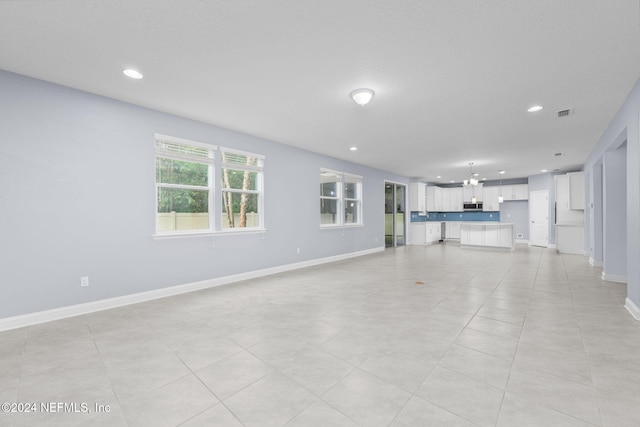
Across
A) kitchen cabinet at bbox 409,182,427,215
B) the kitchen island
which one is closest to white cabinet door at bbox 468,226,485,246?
the kitchen island

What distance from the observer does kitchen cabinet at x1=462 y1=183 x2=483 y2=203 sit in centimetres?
1200

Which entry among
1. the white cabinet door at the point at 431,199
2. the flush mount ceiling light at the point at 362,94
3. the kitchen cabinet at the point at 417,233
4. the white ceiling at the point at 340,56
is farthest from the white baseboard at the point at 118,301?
the white cabinet door at the point at 431,199

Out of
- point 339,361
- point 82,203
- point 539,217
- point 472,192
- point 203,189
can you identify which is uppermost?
point 472,192

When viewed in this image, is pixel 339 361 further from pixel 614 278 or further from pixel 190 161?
pixel 614 278

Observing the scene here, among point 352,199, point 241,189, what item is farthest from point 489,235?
point 241,189

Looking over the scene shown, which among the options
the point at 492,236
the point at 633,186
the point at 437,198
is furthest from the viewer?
the point at 437,198

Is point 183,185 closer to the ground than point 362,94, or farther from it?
closer to the ground

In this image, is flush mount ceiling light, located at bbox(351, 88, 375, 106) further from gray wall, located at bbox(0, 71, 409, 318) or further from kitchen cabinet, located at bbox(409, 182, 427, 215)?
kitchen cabinet, located at bbox(409, 182, 427, 215)

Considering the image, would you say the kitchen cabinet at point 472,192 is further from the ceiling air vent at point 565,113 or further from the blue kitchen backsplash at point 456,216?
the ceiling air vent at point 565,113

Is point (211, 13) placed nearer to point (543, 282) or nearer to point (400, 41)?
point (400, 41)

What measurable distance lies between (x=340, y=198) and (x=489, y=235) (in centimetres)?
564

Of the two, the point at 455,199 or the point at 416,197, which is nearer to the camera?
the point at 416,197

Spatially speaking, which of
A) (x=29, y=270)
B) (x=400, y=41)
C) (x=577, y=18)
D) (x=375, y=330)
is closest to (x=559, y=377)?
(x=375, y=330)

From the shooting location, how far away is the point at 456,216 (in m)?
12.8
